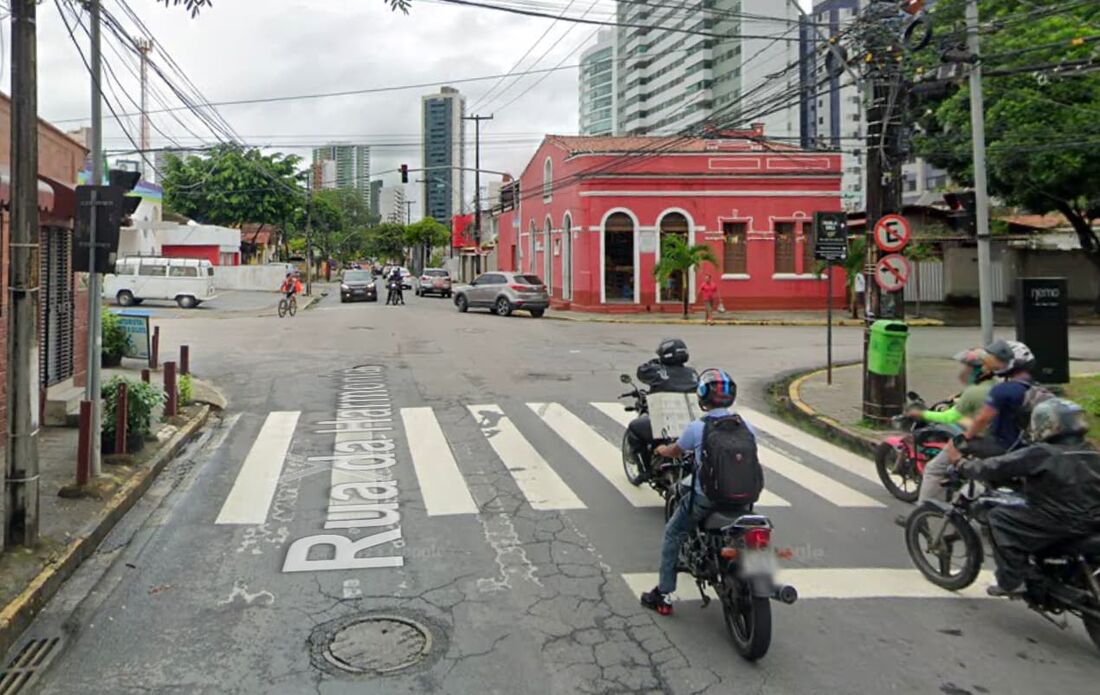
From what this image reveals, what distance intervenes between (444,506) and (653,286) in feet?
84.2

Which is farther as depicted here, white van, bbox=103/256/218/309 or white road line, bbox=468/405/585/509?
white van, bbox=103/256/218/309

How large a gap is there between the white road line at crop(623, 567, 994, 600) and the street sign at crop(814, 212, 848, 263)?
27.0 feet

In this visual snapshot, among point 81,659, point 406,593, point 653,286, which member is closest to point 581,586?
point 406,593

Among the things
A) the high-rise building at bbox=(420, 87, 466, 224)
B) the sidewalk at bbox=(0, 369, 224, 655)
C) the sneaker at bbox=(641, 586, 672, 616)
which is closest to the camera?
the sneaker at bbox=(641, 586, 672, 616)

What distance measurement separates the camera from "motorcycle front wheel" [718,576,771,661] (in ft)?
13.4

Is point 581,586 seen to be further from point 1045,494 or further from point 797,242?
point 797,242

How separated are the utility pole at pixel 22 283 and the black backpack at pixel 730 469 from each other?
4.49m

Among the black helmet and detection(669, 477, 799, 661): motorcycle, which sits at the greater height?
the black helmet

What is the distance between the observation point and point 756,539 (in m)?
4.16

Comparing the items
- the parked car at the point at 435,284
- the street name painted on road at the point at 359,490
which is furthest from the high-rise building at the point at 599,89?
the street name painted on road at the point at 359,490

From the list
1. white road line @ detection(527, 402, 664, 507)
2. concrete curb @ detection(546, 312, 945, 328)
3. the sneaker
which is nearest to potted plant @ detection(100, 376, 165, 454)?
white road line @ detection(527, 402, 664, 507)

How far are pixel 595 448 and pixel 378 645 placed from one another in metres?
5.23

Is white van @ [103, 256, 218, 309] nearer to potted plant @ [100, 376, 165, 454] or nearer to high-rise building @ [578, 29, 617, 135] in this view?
potted plant @ [100, 376, 165, 454]

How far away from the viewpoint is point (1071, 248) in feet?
110
